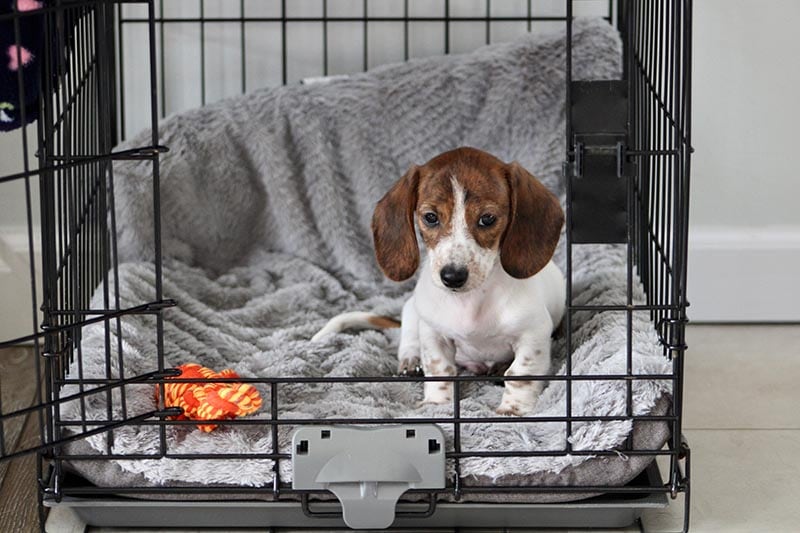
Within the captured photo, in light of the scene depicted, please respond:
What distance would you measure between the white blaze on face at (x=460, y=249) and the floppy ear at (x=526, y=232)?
65 millimetres

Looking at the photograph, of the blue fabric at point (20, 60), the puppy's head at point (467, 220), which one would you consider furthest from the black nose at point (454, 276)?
the blue fabric at point (20, 60)

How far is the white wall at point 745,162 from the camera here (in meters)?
3.05

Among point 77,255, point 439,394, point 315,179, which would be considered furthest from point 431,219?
point 315,179

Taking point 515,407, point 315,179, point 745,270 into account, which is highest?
point 315,179

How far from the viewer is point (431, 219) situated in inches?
85.7

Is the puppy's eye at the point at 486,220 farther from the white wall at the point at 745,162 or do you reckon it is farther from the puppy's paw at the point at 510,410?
the white wall at the point at 745,162

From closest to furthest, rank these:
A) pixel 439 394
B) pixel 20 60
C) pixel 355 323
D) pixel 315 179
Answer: pixel 20 60 < pixel 439 394 < pixel 355 323 < pixel 315 179

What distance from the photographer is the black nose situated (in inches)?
84.0

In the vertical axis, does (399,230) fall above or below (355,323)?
above

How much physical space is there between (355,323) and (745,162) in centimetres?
111

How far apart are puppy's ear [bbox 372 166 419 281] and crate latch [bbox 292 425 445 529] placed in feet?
1.32

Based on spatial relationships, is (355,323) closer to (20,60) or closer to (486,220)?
(486,220)

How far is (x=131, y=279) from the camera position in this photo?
262 cm

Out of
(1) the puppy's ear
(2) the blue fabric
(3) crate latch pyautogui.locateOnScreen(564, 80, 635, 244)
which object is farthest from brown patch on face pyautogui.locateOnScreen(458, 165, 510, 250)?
(2) the blue fabric
